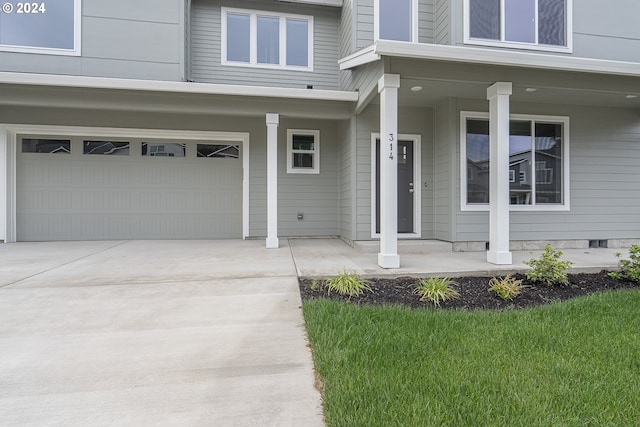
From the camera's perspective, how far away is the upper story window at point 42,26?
6.48 m

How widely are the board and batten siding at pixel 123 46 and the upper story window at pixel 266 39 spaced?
112cm

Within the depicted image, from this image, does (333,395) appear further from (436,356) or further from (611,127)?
(611,127)

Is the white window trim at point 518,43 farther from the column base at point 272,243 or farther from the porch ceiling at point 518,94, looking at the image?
the column base at point 272,243

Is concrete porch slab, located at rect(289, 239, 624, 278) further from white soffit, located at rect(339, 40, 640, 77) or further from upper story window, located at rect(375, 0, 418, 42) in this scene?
upper story window, located at rect(375, 0, 418, 42)

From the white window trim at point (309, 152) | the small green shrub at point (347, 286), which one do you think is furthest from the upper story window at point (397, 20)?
the small green shrub at point (347, 286)

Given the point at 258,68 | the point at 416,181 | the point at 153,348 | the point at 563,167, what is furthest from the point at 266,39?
the point at 153,348

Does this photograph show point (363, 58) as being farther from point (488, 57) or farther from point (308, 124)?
point (308, 124)

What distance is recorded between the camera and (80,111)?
6961 millimetres

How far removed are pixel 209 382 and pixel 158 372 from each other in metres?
0.37

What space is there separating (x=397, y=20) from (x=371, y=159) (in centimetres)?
286

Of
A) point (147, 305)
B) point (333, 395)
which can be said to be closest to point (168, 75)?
point (147, 305)

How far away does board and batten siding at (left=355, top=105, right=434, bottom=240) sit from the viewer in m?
6.36

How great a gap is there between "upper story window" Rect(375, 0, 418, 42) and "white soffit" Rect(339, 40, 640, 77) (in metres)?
1.90

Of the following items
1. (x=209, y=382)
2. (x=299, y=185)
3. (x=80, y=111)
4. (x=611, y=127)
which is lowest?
(x=209, y=382)
